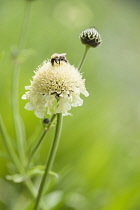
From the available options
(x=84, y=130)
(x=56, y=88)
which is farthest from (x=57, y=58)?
(x=84, y=130)

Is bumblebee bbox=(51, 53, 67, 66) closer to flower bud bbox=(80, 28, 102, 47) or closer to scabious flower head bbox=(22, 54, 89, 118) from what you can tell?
scabious flower head bbox=(22, 54, 89, 118)

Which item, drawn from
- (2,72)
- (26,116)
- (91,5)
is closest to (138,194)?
(26,116)

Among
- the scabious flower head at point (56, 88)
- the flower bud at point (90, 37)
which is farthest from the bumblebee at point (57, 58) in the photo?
the flower bud at point (90, 37)

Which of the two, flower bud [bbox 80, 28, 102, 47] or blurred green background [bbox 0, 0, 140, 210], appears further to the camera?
blurred green background [bbox 0, 0, 140, 210]

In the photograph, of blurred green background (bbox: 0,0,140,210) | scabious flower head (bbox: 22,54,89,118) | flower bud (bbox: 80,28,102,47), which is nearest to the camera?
scabious flower head (bbox: 22,54,89,118)

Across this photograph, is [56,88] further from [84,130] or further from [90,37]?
[84,130]

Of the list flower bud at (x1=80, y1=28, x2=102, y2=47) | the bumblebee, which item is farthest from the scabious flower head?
flower bud at (x1=80, y1=28, x2=102, y2=47)
